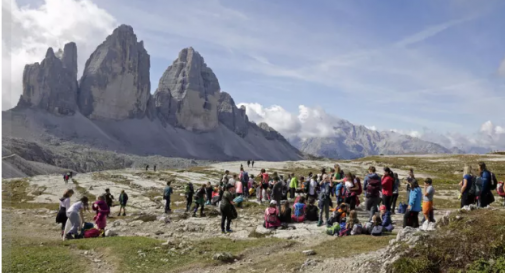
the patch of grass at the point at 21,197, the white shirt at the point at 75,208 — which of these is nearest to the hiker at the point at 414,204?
the white shirt at the point at 75,208

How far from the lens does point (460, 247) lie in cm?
995

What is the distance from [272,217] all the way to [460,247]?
10695 millimetres

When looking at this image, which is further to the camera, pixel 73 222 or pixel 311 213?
pixel 311 213

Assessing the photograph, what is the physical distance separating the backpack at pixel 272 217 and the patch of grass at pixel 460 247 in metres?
9.68

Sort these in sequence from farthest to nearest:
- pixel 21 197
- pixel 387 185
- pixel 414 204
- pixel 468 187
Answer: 1. pixel 21 197
2. pixel 387 185
3. pixel 468 187
4. pixel 414 204

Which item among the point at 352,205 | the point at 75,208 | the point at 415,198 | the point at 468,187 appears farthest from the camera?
the point at 352,205

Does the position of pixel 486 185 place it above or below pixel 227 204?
above

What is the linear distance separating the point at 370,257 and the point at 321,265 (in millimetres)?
1625

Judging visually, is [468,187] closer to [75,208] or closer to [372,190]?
[372,190]

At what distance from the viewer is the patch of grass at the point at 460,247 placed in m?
9.51

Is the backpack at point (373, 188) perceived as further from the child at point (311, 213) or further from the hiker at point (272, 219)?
the hiker at point (272, 219)

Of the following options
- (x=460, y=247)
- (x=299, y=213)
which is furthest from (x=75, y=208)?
(x=460, y=247)

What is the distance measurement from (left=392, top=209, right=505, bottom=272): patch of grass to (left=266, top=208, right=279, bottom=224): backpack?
9683mm

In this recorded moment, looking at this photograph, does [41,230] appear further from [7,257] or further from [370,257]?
[370,257]
